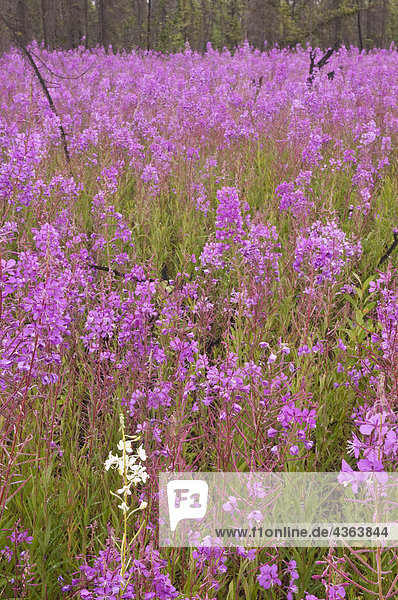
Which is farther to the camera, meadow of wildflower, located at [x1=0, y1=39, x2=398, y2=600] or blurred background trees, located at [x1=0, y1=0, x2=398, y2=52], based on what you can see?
blurred background trees, located at [x1=0, y1=0, x2=398, y2=52]

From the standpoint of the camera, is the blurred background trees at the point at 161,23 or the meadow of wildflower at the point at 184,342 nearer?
the meadow of wildflower at the point at 184,342

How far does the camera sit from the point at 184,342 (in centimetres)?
220


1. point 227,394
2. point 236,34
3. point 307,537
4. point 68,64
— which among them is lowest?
point 307,537

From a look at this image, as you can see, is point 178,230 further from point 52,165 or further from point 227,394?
point 227,394

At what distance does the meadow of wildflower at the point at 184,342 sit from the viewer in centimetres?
164

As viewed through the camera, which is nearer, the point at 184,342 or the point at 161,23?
the point at 184,342

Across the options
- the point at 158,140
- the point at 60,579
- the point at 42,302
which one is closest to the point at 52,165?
the point at 158,140

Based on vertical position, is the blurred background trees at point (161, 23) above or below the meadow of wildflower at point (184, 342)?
above

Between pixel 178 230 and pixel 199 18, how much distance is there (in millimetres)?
35254

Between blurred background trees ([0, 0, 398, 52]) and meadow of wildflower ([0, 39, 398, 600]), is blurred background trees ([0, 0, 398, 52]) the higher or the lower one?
the higher one

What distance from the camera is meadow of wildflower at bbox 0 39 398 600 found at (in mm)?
1644

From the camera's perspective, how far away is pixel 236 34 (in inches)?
1179

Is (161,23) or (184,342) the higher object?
(161,23)

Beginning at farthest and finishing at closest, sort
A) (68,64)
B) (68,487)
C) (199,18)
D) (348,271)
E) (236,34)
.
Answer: (199,18) < (236,34) < (68,64) < (348,271) < (68,487)
